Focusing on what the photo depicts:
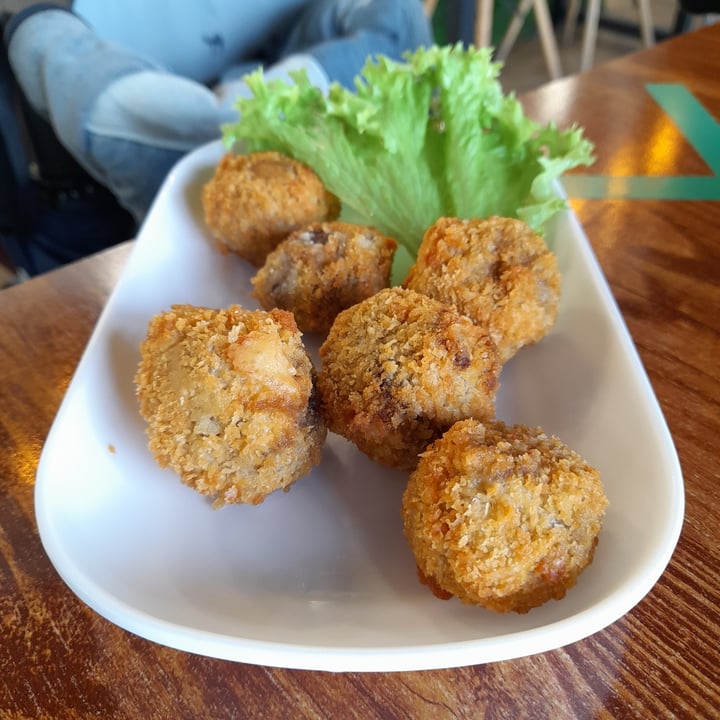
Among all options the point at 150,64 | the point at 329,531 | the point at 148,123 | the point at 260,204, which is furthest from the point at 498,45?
the point at 329,531

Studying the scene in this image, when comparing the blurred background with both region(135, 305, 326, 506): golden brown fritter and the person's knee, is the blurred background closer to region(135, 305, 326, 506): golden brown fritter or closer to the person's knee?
the person's knee

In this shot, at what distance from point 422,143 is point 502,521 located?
2.77 ft

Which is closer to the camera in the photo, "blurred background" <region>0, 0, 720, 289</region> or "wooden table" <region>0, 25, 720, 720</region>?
"wooden table" <region>0, 25, 720, 720</region>

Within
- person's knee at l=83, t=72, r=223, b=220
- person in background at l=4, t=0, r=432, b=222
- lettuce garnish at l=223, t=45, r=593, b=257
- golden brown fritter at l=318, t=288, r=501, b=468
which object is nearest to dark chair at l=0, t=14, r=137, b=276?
person in background at l=4, t=0, r=432, b=222

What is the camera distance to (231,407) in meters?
0.81

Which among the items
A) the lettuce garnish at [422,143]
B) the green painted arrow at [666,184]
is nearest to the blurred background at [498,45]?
the lettuce garnish at [422,143]

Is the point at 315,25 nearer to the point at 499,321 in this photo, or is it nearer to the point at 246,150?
the point at 246,150

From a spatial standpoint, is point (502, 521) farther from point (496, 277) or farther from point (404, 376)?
point (496, 277)

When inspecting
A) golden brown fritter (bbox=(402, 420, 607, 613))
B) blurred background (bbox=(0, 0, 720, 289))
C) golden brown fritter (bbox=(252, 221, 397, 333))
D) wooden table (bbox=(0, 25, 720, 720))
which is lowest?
blurred background (bbox=(0, 0, 720, 289))

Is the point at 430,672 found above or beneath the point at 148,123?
beneath

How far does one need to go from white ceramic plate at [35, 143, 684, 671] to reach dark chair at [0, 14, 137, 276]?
1274mm

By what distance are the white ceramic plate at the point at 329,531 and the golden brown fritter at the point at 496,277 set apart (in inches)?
2.8

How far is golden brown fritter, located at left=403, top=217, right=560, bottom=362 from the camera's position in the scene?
98 centimetres

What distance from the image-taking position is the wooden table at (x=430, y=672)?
2.30 feet
